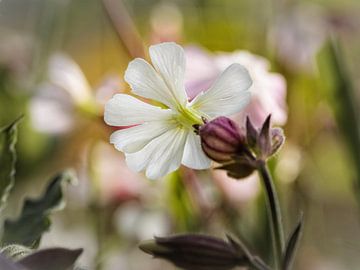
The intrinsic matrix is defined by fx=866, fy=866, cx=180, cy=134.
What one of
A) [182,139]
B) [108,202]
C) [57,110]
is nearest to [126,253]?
[108,202]

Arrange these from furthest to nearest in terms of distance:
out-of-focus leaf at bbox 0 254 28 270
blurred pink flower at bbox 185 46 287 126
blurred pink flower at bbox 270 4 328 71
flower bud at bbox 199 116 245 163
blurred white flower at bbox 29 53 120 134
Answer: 1. blurred pink flower at bbox 270 4 328 71
2. blurred white flower at bbox 29 53 120 134
3. blurred pink flower at bbox 185 46 287 126
4. flower bud at bbox 199 116 245 163
5. out-of-focus leaf at bbox 0 254 28 270

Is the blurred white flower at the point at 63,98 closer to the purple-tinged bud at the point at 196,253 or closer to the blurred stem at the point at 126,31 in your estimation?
the blurred stem at the point at 126,31

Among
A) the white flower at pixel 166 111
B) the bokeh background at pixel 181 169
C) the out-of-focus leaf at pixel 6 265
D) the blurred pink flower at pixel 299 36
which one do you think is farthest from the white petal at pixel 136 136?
Answer: the blurred pink flower at pixel 299 36

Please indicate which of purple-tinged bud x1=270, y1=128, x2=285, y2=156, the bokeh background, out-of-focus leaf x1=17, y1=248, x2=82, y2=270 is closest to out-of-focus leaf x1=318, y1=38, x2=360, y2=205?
the bokeh background

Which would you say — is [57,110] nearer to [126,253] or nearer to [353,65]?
[126,253]

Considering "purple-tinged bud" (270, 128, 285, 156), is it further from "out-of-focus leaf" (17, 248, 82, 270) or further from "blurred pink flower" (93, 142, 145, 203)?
"blurred pink flower" (93, 142, 145, 203)

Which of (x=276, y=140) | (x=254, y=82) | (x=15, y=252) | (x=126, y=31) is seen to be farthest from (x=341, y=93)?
(x=15, y=252)

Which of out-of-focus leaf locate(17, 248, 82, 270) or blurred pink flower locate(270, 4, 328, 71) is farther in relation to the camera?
blurred pink flower locate(270, 4, 328, 71)
